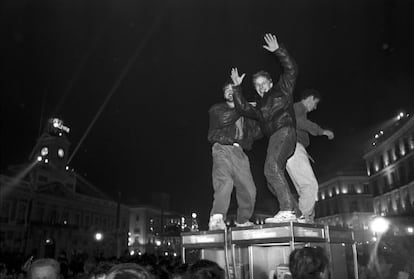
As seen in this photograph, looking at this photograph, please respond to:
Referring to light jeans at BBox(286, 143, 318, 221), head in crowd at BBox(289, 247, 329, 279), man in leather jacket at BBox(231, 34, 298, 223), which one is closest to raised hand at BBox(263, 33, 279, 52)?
man in leather jacket at BBox(231, 34, 298, 223)

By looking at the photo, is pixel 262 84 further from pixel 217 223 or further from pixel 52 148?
pixel 52 148

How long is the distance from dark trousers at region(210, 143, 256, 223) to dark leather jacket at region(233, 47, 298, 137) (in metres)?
0.83

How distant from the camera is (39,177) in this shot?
7812 centimetres

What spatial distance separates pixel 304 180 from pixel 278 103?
57.8 inches

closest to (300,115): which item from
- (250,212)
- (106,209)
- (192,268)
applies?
(250,212)

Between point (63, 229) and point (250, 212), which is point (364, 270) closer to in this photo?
point (250, 212)

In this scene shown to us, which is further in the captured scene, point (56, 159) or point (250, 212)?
point (56, 159)

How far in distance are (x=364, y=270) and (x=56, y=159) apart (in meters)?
84.7

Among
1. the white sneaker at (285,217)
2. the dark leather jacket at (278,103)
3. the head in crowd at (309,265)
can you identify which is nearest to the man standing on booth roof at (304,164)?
the white sneaker at (285,217)

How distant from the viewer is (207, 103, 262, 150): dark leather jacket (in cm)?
729

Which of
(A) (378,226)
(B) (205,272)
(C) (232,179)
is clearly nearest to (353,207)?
(A) (378,226)

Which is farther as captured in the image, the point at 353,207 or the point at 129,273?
the point at 353,207

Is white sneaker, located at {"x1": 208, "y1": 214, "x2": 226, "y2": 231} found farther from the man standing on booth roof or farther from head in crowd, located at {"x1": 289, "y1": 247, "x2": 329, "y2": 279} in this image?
head in crowd, located at {"x1": 289, "y1": 247, "x2": 329, "y2": 279}

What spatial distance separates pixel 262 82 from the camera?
7094 mm
